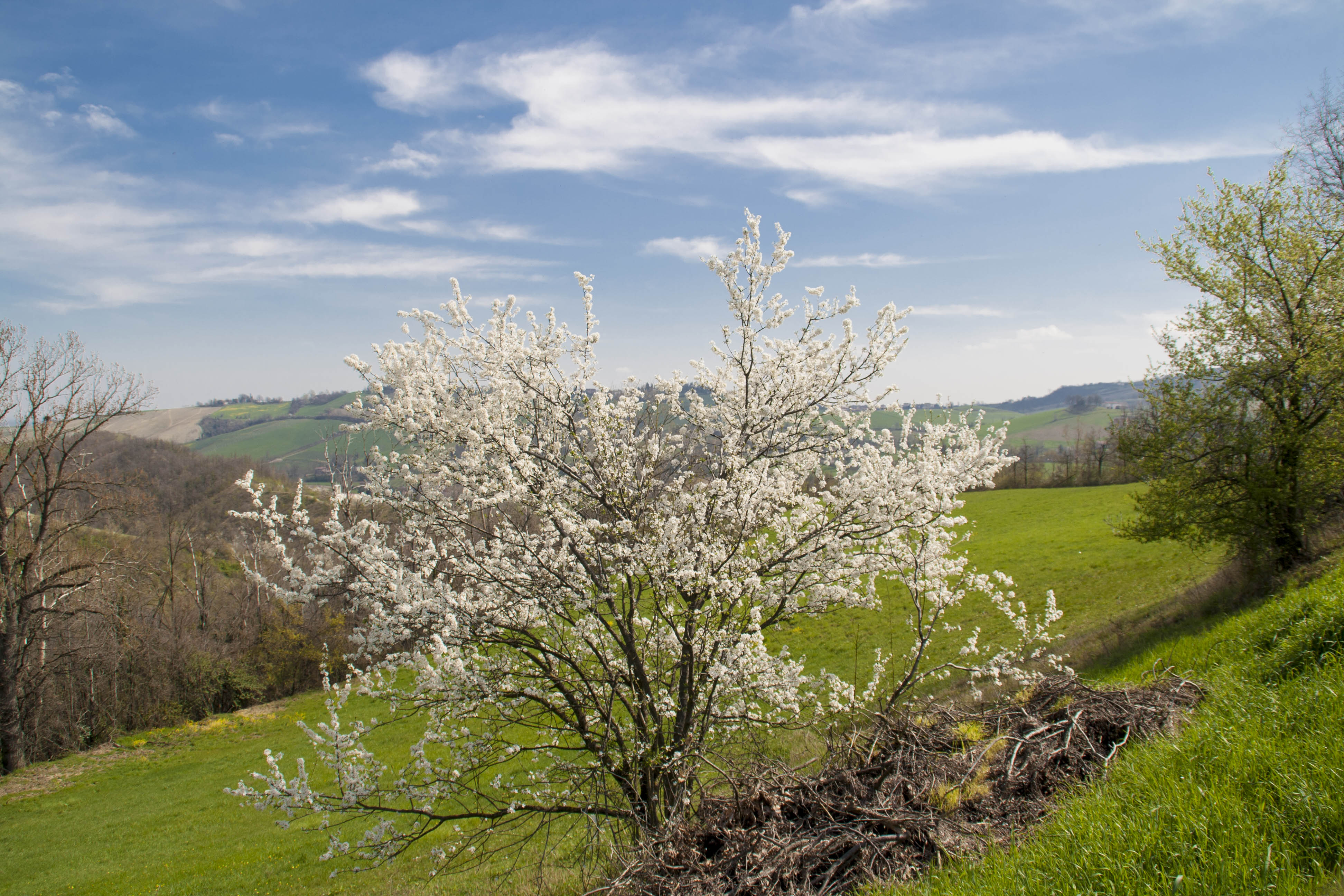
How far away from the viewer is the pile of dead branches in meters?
3.22

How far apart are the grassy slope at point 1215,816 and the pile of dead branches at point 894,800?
9.6 inches

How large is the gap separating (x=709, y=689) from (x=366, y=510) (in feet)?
15.6

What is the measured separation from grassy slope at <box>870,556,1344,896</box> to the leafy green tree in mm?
10046

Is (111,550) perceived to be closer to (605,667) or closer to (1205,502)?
(605,667)

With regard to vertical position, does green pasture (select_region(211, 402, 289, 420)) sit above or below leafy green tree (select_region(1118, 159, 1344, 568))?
above

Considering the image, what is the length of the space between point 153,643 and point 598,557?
35179mm

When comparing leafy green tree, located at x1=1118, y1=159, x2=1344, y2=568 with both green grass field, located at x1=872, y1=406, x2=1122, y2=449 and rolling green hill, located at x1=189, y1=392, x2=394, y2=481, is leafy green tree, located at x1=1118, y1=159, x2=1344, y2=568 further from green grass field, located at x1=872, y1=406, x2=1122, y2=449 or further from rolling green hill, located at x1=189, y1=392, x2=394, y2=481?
rolling green hill, located at x1=189, y1=392, x2=394, y2=481

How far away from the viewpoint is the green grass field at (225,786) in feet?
45.9

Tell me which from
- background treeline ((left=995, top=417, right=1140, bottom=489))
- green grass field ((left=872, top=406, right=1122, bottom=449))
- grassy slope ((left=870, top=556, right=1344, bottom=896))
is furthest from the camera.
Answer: green grass field ((left=872, top=406, right=1122, bottom=449))

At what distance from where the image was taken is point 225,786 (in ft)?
67.8

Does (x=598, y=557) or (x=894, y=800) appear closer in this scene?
(x=894, y=800)

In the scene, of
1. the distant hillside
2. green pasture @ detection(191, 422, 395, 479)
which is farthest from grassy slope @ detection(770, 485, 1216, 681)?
the distant hillside

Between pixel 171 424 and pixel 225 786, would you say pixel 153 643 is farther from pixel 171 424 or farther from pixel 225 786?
pixel 171 424

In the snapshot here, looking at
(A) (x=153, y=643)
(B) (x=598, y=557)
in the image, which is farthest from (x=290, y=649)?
(B) (x=598, y=557)
